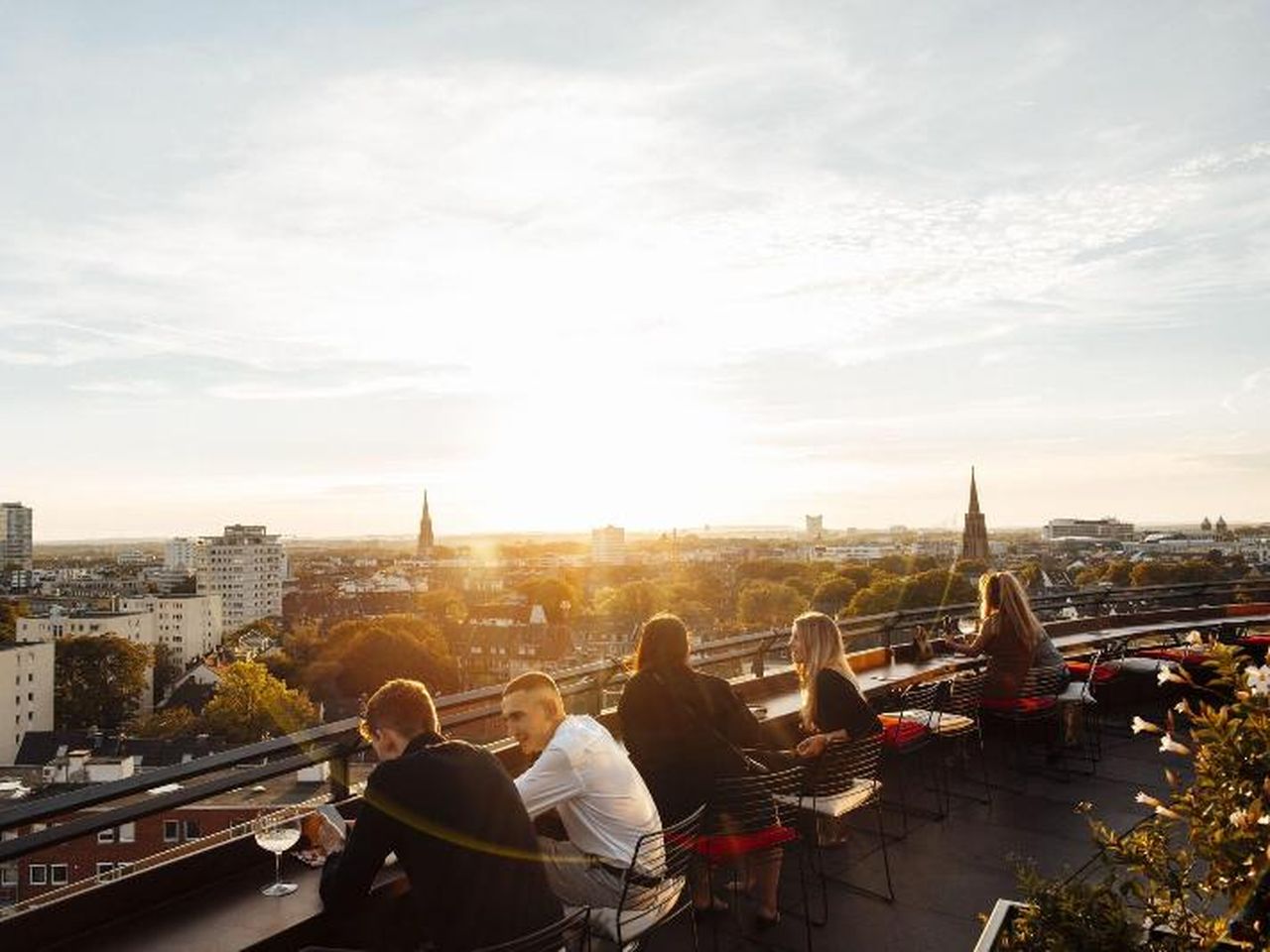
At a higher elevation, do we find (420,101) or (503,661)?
(420,101)

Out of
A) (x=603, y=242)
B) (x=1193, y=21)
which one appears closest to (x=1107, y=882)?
(x=1193, y=21)

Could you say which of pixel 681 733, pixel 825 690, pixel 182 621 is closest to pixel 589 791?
pixel 681 733

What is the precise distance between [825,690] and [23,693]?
55.4 metres

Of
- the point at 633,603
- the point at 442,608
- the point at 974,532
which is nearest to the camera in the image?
the point at 633,603

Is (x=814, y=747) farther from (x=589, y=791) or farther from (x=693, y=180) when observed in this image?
(x=693, y=180)

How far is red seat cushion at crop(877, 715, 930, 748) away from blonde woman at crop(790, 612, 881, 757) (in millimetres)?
708

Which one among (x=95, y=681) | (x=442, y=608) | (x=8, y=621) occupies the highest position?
(x=8, y=621)

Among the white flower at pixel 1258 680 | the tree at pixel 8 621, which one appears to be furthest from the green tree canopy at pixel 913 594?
the tree at pixel 8 621

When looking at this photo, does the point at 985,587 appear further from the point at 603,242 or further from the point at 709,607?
the point at 709,607

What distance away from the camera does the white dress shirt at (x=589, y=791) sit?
313 cm

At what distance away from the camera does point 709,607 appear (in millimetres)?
85250

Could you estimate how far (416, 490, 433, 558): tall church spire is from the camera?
163m

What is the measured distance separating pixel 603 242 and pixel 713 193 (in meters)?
2.28

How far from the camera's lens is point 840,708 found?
462 centimetres
